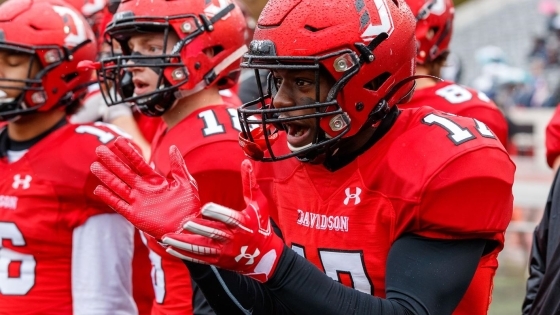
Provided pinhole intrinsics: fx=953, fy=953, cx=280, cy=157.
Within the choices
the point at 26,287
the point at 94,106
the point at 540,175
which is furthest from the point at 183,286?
the point at 540,175

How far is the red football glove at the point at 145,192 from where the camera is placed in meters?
2.24

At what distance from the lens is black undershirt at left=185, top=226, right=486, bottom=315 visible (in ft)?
7.39

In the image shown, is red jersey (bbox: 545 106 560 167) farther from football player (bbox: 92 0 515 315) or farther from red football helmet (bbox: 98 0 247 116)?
red football helmet (bbox: 98 0 247 116)

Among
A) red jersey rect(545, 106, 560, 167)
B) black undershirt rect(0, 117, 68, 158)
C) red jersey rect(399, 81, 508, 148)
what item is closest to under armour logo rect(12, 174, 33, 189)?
black undershirt rect(0, 117, 68, 158)

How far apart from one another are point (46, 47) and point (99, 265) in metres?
0.87

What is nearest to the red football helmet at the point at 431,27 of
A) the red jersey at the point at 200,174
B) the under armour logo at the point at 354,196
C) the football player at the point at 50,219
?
the red jersey at the point at 200,174

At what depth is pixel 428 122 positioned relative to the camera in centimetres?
257

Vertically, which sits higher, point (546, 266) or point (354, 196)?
point (354, 196)

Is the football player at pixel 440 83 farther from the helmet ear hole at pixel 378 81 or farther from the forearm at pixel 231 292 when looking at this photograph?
the forearm at pixel 231 292

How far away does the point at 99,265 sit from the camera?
11.1 feet

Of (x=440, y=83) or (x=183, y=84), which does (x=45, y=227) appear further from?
(x=440, y=83)

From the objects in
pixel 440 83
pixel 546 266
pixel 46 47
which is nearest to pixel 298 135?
pixel 546 266

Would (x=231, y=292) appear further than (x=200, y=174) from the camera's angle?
No

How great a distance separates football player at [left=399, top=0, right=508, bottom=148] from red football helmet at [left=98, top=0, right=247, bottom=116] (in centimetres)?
102
